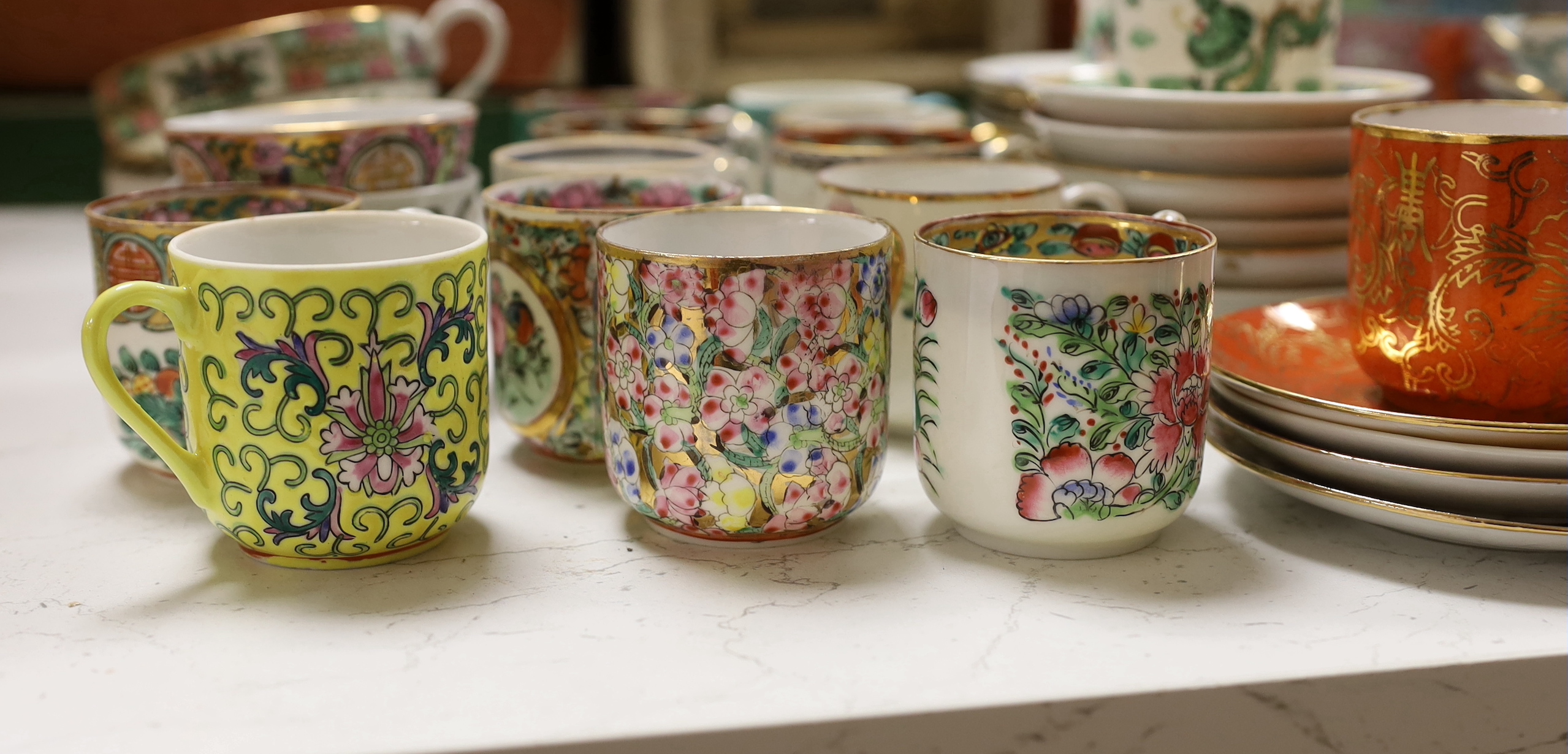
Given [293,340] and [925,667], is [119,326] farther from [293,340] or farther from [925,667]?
[925,667]

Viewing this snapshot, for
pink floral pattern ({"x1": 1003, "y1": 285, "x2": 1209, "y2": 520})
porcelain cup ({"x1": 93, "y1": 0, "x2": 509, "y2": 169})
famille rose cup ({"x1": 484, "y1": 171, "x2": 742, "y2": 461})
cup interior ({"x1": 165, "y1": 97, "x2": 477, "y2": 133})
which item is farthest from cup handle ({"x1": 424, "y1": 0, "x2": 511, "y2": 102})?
pink floral pattern ({"x1": 1003, "y1": 285, "x2": 1209, "y2": 520})

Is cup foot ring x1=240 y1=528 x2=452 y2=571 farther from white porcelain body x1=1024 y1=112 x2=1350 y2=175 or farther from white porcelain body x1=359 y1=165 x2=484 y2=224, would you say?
white porcelain body x1=1024 y1=112 x2=1350 y2=175

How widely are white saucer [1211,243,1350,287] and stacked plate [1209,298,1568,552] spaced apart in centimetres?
22

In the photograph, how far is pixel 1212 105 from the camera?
0.90 metres

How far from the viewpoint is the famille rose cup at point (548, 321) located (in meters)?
0.74

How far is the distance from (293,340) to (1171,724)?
0.41 metres

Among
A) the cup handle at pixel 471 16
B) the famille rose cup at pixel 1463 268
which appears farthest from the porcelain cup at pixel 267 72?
the famille rose cup at pixel 1463 268

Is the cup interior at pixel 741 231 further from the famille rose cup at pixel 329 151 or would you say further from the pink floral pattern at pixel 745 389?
the famille rose cup at pixel 329 151

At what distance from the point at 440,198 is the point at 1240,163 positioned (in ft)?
1.78

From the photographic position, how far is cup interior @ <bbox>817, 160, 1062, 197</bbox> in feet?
2.82

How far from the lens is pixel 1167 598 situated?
24.3 inches

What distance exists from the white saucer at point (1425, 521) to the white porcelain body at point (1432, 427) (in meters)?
0.03

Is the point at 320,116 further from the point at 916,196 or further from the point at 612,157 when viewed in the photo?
the point at 916,196

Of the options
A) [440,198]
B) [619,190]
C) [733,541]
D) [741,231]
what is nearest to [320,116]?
[440,198]
